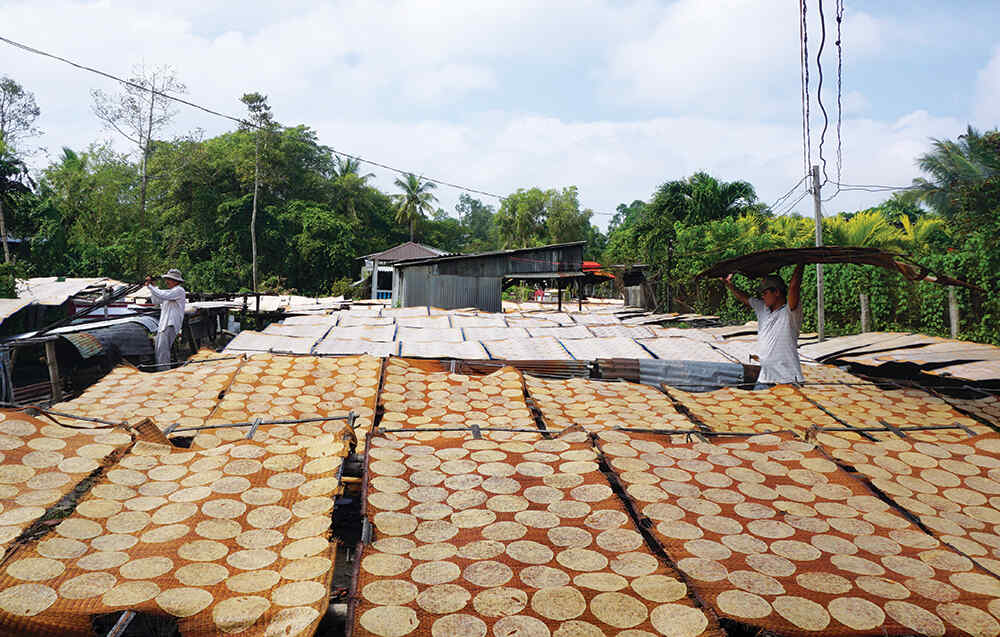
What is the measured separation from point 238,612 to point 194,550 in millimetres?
383

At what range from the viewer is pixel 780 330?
4789 millimetres

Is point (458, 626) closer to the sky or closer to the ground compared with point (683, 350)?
closer to the ground

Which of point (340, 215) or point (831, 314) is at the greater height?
point (340, 215)

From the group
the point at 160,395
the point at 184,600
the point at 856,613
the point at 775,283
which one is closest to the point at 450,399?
the point at 160,395

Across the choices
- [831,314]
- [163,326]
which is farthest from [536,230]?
[163,326]

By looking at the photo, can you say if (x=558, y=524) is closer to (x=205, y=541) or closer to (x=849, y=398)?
(x=205, y=541)

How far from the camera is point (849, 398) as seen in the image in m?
3.91

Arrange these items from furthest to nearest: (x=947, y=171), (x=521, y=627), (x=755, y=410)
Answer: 1. (x=947, y=171)
2. (x=755, y=410)
3. (x=521, y=627)

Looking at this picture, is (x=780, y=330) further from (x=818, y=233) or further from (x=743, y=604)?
(x=818, y=233)

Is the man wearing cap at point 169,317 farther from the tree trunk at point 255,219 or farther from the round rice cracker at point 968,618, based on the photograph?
the tree trunk at point 255,219

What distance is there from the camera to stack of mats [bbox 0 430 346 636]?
1.46 m

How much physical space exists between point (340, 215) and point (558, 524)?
35055 millimetres

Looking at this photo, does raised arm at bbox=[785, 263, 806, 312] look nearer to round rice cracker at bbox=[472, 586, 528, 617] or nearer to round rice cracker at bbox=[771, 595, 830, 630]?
round rice cracker at bbox=[771, 595, 830, 630]

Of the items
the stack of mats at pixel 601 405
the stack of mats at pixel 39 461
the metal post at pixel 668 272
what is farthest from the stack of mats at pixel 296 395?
the metal post at pixel 668 272
